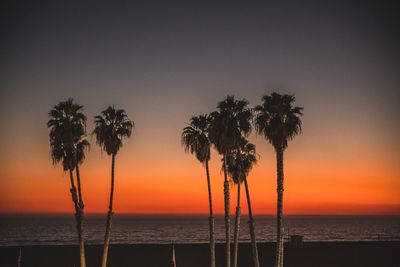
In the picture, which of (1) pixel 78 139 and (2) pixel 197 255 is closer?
(1) pixel 78 139

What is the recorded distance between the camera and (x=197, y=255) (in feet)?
191

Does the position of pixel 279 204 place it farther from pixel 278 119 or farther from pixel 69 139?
pixel 69 139

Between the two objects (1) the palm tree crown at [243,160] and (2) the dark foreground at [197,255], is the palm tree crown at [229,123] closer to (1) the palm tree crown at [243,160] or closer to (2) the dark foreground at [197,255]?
(1) the palm tree crown at [243,160]

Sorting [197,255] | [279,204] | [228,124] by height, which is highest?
[228,124]

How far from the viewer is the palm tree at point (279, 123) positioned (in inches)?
1395

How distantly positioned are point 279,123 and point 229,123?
5538mm

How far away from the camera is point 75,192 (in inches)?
1578

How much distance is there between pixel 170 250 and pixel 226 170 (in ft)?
76.0

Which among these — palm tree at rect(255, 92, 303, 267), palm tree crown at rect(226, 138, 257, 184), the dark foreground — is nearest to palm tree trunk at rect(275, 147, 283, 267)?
palm tree at rect(255, 92, 303, 267)

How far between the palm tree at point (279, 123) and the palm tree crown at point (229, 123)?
3.35m

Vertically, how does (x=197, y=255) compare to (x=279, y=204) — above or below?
below

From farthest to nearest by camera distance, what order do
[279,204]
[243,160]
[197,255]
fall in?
[197,255] → [243,160] → [279,204]

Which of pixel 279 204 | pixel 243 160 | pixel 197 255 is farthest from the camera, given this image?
pixel 197 255

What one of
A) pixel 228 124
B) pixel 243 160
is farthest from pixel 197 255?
pixel 228 124
